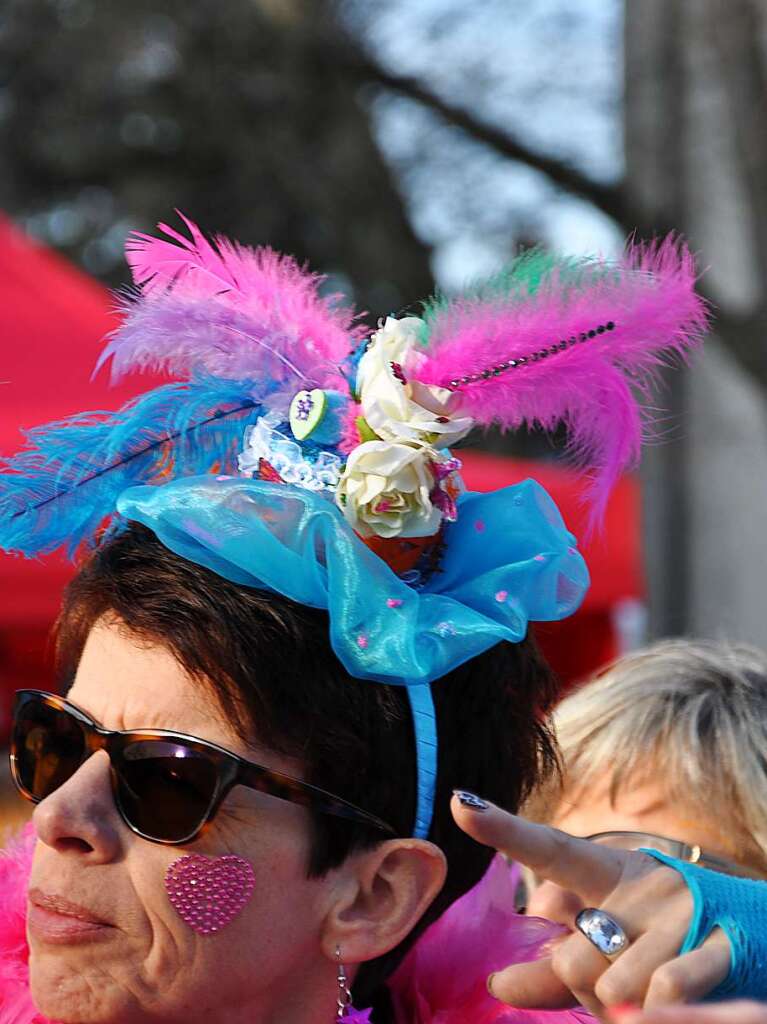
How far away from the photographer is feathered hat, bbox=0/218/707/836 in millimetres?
1556

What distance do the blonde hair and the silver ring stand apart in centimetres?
89

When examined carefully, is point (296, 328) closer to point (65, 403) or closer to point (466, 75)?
point (65, 403)

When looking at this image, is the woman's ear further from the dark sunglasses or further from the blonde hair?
the blonde hair

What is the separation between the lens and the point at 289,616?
158 centimetres

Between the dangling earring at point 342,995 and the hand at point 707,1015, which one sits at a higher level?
the hand at point 707,1015

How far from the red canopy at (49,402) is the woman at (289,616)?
2046 mm

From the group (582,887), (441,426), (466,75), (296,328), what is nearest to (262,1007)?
A: (582,887)

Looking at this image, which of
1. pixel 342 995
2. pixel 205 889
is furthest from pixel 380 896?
pixel 205 889

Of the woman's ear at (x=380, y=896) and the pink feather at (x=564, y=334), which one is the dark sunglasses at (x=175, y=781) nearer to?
the woman's ear at (x=380, y=896)

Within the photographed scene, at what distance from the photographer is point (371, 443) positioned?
160 centimetres

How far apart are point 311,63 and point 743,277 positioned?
2161 millimetres

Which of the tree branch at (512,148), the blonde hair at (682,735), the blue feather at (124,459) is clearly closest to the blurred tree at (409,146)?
the tree branch at (512,148)

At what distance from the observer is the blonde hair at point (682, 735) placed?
2102mm

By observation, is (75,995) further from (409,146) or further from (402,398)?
(409,146)
